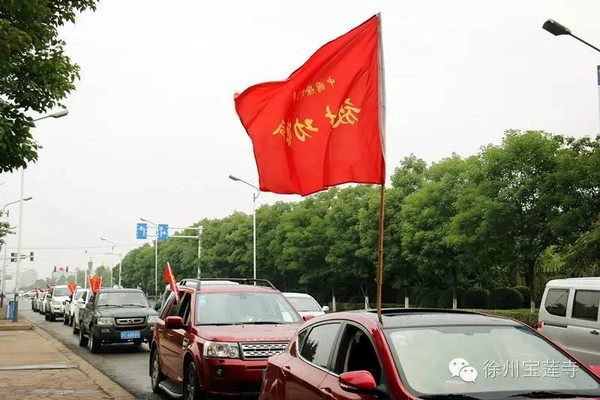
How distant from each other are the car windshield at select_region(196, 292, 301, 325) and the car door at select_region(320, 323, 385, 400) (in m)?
4.96

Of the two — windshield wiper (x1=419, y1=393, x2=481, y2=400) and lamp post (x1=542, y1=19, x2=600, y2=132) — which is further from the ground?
lamp post (x1=542, y1=19, x2=600, y2=132)

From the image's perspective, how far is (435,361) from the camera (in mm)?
4668

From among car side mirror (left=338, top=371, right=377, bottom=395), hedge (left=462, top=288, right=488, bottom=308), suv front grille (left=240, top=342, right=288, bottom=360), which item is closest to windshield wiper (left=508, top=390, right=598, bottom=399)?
car side mirror (left=338, top=371, right=377, bottom=395)

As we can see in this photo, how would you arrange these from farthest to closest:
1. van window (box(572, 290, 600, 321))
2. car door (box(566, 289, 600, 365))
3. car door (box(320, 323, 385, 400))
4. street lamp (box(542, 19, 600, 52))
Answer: street lamp (box(542, 19, 600, 52))
van window (box(572, 290, 600, 321))
car door (box(566, 289, 600, 365))
car door (box(320, 323, 385, 400))

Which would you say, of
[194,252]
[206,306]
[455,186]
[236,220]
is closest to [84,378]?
[206,306]

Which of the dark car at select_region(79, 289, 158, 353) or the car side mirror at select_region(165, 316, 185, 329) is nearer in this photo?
the car side mirror at select_region(165, 316, 185, 329)

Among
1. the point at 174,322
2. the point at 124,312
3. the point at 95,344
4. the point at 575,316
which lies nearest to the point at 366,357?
the point at 174,322

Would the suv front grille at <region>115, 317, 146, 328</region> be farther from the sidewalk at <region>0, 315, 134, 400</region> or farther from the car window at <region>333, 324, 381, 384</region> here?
the car window at <region>333, 324, 381, 384</region>

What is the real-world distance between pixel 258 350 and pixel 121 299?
1336 centimetres

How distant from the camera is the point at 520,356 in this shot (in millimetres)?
4863

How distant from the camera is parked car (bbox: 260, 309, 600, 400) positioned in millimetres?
4438

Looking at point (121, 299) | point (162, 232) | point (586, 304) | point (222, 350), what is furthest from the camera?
point (162, 232)

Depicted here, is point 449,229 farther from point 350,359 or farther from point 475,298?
point 350,359

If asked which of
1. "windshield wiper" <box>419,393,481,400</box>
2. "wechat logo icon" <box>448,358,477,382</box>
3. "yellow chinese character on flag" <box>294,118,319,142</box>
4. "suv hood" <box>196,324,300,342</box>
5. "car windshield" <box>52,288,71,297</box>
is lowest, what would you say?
"car windshield" <box>52,288,71,297</box>
